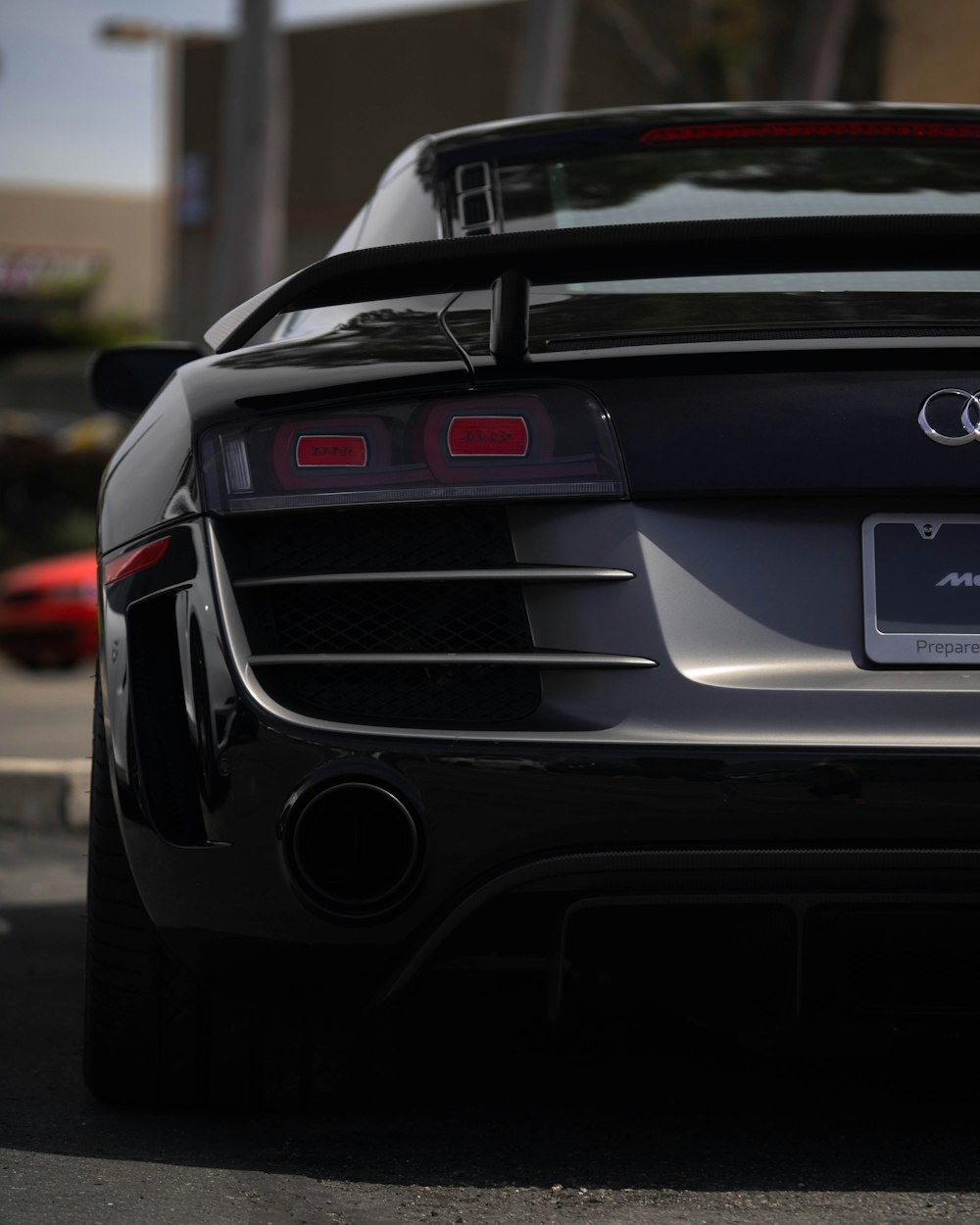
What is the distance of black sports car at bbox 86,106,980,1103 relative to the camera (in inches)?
84.7

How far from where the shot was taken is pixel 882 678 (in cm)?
218

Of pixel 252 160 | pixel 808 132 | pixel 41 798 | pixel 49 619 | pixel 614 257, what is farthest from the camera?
pixel 252 160

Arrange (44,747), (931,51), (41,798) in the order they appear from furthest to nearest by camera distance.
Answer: (931,51) → (44,747) → (41,798)

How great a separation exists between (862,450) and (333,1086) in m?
1.24

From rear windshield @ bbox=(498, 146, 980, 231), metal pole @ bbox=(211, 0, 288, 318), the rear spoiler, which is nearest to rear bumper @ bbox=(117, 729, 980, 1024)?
the rear spoiler

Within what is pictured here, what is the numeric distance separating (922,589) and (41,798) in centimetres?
391

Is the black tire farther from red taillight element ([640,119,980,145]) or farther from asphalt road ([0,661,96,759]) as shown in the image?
asphalt road ([0,661,96,759])

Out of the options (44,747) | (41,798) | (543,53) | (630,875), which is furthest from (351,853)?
(543,53)

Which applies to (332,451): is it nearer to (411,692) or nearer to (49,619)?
(411,692)

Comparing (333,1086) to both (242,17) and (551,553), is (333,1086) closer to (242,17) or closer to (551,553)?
(551,553)

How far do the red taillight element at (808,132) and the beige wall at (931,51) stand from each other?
1931 cm

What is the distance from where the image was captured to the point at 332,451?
224 cm

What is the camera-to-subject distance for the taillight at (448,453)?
2.22m

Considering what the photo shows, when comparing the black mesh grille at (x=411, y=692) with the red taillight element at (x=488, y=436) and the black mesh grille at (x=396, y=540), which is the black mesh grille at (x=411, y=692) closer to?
the black mesh grille at (x=396, y=540)
